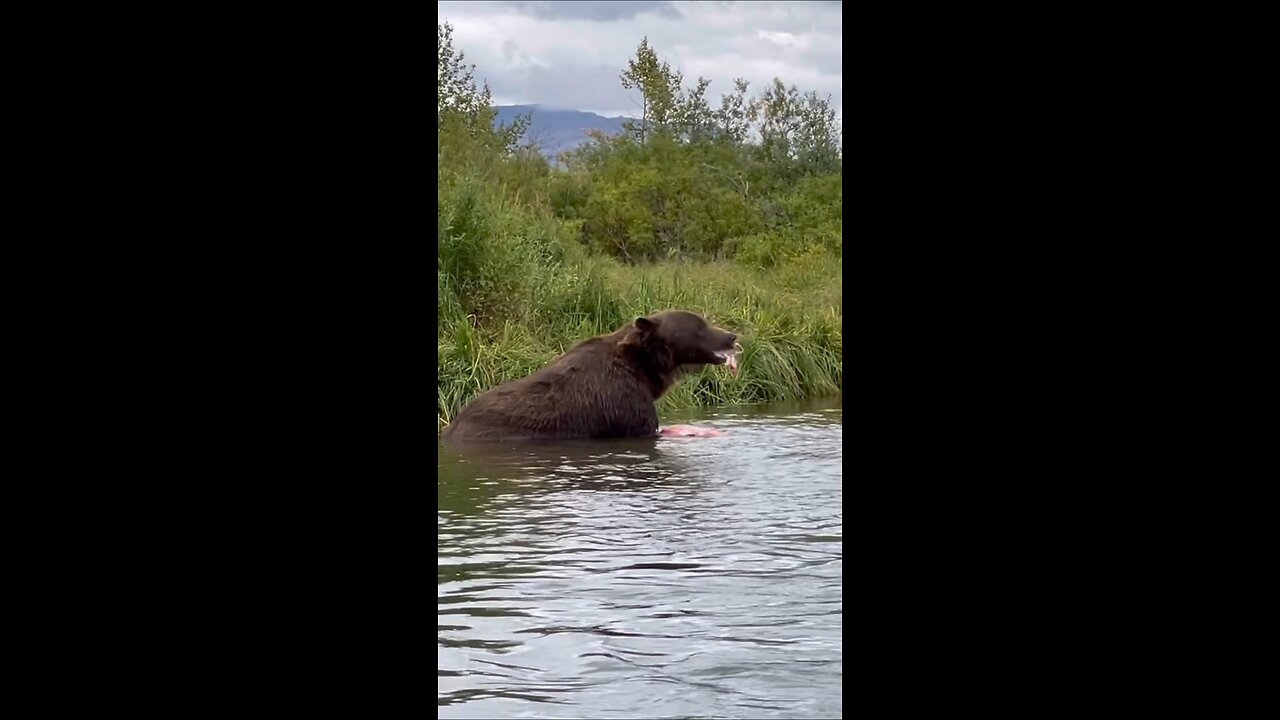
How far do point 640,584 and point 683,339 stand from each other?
19.7ft

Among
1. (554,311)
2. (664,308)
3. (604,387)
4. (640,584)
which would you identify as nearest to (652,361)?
(604,387)

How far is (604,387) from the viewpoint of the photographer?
10977 mm

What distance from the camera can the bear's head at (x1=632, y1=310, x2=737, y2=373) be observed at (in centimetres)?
1135

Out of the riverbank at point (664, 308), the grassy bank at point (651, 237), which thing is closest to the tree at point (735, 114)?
the grassy bank at point (651, 237)

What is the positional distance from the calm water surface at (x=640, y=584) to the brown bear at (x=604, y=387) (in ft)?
2.39

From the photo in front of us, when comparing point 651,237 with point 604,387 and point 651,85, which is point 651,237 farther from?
point 604,387

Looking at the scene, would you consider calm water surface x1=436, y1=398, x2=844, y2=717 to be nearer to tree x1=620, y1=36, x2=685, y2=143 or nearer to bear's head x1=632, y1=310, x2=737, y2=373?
bear's head x1=632, y1=310, x2=737, y2=373

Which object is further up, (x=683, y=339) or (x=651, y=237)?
(x=651, y=237)

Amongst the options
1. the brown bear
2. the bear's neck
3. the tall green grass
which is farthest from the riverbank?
the bear's neck

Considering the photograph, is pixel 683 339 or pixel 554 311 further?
pixel 554 311
